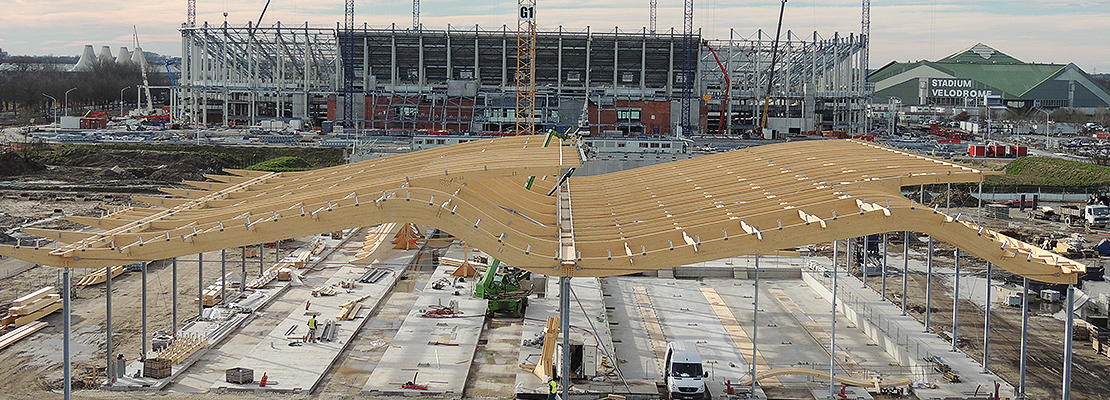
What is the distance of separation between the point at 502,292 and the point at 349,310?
4.47 m

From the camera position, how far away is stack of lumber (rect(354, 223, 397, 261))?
39.5 metres

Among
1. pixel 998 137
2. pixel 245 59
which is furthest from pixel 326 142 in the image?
pixel 998 137

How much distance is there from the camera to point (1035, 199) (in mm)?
58250

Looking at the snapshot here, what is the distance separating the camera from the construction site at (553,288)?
70.2 ft

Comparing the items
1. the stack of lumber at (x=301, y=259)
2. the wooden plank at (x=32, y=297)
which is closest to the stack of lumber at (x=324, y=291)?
the stack of lumber at (x=301, y=259)

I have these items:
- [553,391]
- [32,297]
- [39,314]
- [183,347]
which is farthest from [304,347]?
[32,297]

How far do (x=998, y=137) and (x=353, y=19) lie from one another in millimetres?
72490

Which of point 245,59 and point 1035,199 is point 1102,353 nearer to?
point 1035,199

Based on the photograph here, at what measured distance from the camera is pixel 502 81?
104 meters

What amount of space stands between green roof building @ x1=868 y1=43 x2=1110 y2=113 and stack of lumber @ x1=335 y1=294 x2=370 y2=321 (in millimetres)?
150921

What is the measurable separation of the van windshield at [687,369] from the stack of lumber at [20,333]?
16625mm

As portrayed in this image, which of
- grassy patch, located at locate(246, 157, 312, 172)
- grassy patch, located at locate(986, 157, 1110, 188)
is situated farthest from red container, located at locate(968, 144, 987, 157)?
grassy patch, located at locate(246, 157, 312, 172)

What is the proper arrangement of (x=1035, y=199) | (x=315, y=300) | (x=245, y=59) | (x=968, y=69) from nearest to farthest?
(x=315, y=300)
(x=1035, y=199)
(x=245, y=59)
(x=968, y=69)

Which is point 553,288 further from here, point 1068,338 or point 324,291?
point 1068,338
